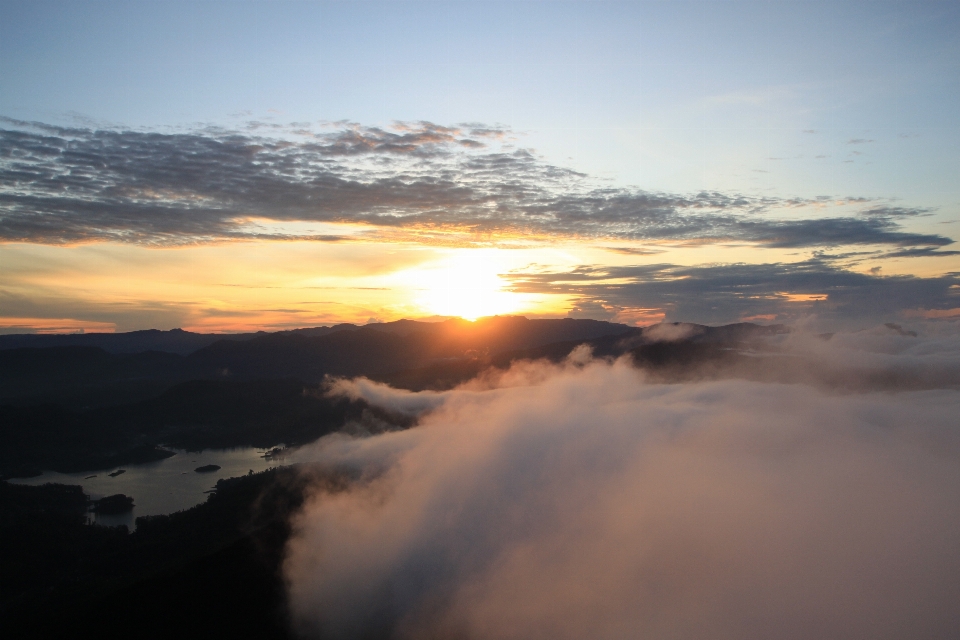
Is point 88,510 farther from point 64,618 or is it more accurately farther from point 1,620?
point 64,618

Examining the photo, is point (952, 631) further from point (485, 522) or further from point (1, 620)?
point (1, 620)

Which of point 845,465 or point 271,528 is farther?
point 845,465

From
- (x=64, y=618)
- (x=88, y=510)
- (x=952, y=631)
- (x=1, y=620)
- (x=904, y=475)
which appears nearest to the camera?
(x=952, y=631)

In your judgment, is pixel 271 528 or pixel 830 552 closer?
pixel 830 552

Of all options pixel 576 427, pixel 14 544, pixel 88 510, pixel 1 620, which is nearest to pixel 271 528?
pixel 1 620

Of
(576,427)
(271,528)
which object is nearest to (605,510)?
(576,427)

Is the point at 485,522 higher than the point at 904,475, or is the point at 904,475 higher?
the point at 904,475

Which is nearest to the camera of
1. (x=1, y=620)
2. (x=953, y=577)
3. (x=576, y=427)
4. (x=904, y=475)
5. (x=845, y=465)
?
(x=953, y=577)

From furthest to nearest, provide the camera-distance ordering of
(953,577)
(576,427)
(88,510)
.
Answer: (576,427), (88,510), (953,577)

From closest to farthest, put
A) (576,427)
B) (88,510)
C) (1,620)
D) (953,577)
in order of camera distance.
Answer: (953,577) < (1,620) < (88,510) < (576,427)
